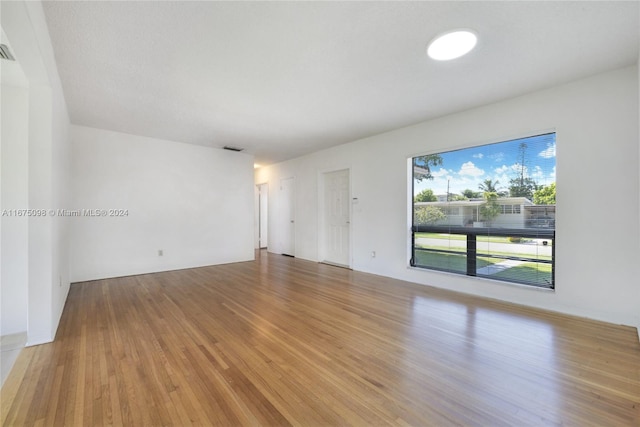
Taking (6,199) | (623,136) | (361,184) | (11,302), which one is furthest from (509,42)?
(11,302)

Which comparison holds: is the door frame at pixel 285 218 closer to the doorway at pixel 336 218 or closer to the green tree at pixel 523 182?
the doorway at pixel 336 218

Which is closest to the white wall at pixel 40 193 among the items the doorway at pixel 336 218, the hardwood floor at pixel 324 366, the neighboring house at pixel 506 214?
the hardwood floor at pixel 324 366

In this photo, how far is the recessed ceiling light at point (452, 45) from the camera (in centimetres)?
209

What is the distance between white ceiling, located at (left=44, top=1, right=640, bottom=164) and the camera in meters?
1.88

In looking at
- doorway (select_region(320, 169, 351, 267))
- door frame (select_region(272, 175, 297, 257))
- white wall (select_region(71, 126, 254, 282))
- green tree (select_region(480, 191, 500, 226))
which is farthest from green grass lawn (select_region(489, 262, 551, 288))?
white wall (select_region(71, 126, 254, 282))

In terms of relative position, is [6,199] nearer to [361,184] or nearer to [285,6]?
[285,6]

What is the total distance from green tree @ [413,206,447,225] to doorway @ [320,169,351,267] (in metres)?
1.38

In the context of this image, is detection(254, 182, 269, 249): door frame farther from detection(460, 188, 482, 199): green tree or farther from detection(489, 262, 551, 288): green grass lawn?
detection(489, 262, 551, 288): green grass lawn

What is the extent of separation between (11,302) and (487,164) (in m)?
5.34

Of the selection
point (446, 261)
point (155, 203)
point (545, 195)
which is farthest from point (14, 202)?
point (545, 195)

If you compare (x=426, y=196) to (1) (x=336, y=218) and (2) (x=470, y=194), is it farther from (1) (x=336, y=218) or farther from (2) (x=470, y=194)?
(1) (x=336, y=218)

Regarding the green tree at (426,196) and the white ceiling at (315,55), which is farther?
the green tree at (426,196)

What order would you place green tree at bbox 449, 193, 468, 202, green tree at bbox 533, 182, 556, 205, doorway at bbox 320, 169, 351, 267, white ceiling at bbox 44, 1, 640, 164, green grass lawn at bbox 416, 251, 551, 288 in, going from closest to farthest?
white ceiling at bbox 44, 1, 640, 164, green tree at bbox 533, 182, 556, 205, green grass lawn at bbox 416, 251, 551, 288, green tree at bbox 449, 193, 468, 202, doorway at bbox 320, 169, 351, 267

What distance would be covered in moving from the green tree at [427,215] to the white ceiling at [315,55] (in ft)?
4.57
